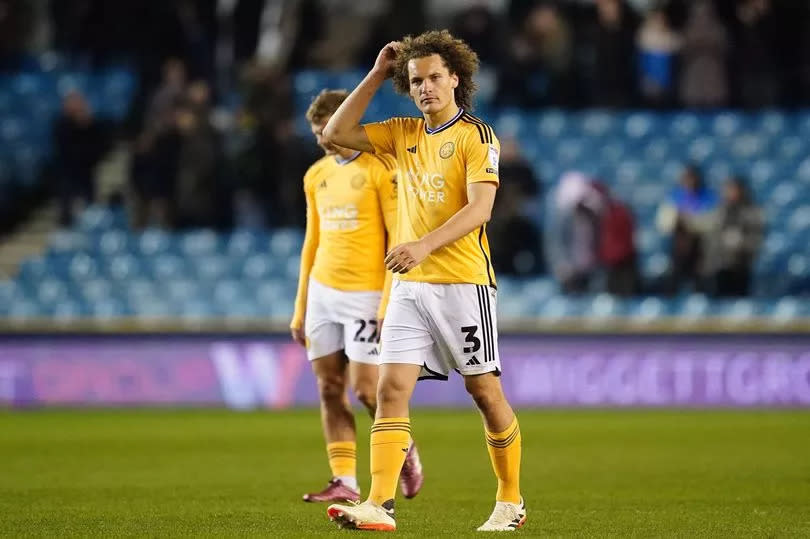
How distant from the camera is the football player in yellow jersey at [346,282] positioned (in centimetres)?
809

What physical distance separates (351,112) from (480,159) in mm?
651

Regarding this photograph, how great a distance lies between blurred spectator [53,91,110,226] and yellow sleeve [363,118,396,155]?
1265 cm

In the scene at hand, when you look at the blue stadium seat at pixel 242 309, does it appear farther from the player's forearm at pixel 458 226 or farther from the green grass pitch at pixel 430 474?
the player's forearm at pixel 458 226

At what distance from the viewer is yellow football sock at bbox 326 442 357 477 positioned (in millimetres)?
8109

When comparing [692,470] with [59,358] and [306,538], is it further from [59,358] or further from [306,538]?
[59,358]

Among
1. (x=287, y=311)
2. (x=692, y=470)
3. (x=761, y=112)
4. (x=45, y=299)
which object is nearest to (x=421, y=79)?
(x=692, y=470)

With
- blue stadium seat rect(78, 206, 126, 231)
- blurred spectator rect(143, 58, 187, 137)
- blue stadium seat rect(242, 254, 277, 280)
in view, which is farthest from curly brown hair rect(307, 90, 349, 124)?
blue stadium seat rect(78, 206, 126, 231)

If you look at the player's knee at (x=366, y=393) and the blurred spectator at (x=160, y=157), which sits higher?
the blurred spectator at (x=160, y=157)

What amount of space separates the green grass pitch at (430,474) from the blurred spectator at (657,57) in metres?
5.65

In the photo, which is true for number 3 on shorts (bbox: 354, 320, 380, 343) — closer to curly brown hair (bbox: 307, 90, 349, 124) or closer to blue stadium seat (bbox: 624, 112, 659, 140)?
curly brown hair (bbox: 307, 90, 349, 124)

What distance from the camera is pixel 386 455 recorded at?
20.6ft

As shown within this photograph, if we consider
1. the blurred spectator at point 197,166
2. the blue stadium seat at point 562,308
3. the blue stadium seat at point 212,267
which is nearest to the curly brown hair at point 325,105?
the blue stadium seat at point 562,308

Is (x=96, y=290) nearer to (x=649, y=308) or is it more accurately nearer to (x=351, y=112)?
(x=649, y=308)

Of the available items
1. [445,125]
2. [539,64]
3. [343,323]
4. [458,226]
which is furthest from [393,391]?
[539,64]
